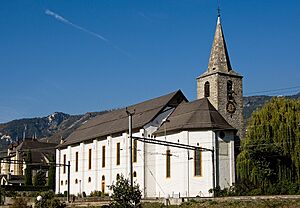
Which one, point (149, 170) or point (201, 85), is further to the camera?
point (201, 85)

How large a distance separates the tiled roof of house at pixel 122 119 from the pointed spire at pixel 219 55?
5.77 meters

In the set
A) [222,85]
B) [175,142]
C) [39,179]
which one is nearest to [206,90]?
[222,85]

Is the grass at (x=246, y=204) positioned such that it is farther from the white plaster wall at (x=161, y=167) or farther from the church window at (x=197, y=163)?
Result: the church window at (x=197, y=163)

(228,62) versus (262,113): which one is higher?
(228,62)

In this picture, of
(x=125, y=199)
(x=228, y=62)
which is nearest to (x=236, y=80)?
(x=228, y=62)

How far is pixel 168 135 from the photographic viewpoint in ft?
203

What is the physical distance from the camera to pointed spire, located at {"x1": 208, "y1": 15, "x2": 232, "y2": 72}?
6819cm

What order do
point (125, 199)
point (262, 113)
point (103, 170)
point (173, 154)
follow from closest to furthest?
point (125, 199)
point (262, 113)
point (173, 154)
point (103, 170)

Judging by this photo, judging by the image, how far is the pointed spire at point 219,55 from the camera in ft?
224

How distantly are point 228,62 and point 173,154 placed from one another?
1602cm

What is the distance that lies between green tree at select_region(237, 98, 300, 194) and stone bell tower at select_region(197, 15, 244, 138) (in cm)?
1107

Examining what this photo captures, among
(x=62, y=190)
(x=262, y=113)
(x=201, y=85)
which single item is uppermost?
(x=201, y=85)

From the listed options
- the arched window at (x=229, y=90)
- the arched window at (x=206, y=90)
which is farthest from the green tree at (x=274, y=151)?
the arched window at (x=206, y=90)

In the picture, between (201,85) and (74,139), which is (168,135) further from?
(74,139)
